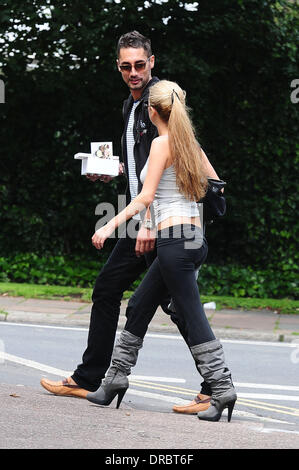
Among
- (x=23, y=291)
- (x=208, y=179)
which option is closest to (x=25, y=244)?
(x=23, y=291)

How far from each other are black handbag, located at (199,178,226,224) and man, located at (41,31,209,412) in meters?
0.38

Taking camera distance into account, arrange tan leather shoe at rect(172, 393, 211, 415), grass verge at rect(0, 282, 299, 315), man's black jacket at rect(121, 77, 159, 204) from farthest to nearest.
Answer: grass verge at rect(0, 282, 299, 315) < tan leather shoe at rect(172, 393, 211, 415) < man's black jacket at rect(121, 77, 159, 204)

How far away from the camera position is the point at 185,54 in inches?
443

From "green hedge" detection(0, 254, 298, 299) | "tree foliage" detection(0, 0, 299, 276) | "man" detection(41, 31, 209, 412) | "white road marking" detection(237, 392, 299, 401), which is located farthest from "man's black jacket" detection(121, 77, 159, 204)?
"green hedge" detection(0, 254, 298, 299)

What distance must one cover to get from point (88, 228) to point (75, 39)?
3.03 metres

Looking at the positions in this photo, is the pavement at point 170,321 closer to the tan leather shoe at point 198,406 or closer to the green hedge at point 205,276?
the green hedge at point 205,276

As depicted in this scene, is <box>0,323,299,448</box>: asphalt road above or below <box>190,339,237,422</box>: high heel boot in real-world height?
below

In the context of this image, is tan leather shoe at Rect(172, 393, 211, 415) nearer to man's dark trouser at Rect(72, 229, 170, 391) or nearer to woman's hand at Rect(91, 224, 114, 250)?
man's dark trouser at Rect(72, 229, 170, 391)

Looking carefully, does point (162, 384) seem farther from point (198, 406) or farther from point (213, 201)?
point (213, 201)

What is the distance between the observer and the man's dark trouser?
16.2 feet

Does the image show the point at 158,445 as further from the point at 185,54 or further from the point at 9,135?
the point at 9,135

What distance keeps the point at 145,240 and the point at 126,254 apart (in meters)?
0.35

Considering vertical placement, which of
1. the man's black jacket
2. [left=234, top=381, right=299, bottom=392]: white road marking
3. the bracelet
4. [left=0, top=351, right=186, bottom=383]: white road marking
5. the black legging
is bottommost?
[left=234, top=381, right=299, bottom=392]: white road marking

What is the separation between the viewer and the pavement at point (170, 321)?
895cm
